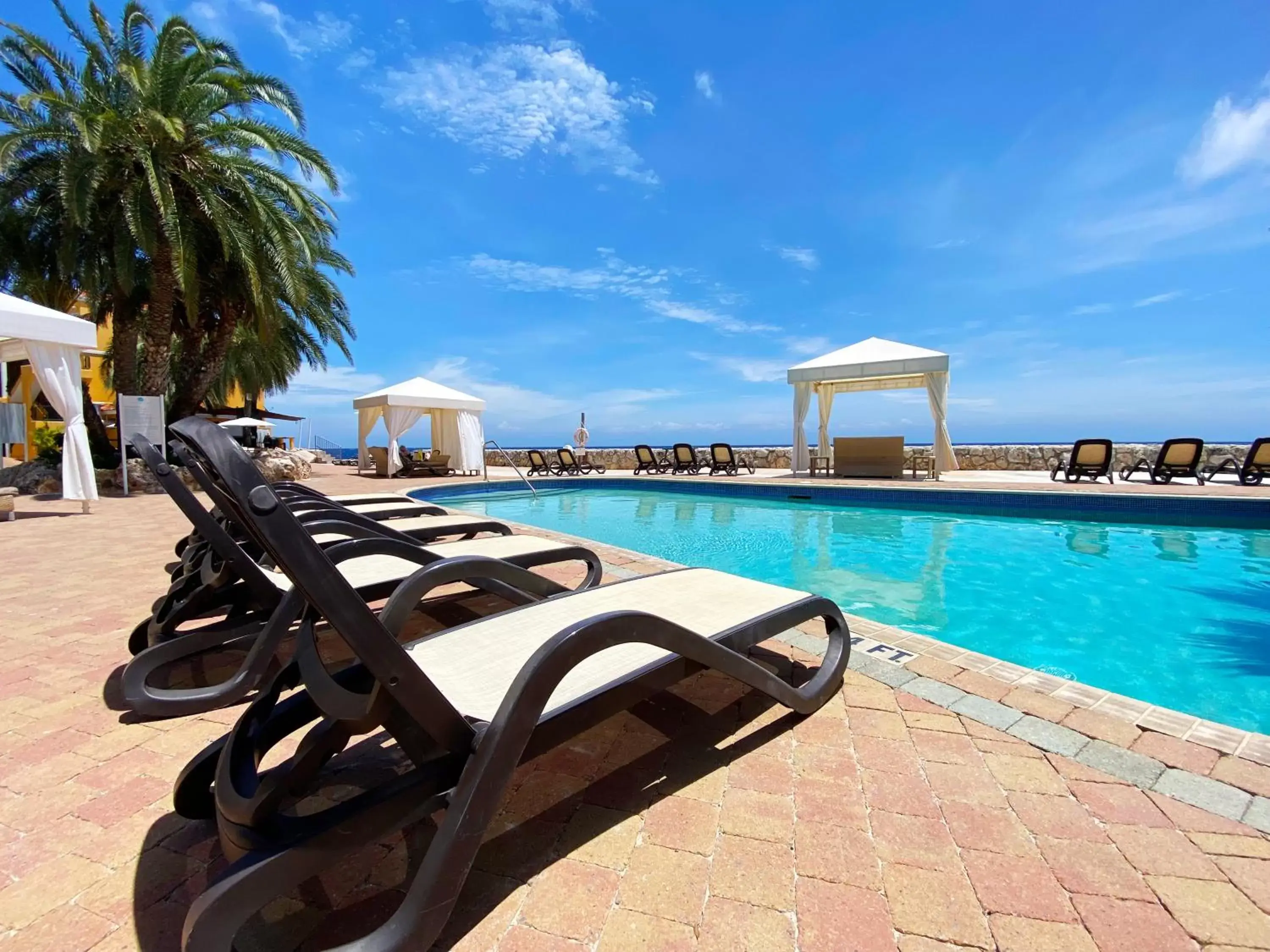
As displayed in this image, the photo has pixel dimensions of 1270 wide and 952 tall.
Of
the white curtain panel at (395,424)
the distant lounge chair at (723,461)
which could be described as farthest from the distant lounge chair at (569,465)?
the white curtain panel at (395,424)

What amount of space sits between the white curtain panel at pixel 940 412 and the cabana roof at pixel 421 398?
11.9m

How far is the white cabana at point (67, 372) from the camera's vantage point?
22.5 ft

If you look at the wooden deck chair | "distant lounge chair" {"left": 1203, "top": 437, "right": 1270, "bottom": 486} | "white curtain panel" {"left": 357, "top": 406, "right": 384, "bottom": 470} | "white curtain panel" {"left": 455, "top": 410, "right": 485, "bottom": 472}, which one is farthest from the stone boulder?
"distant lounge chair" {"left": 1203, "top": 437, "right": 1270, "bottom": 486}

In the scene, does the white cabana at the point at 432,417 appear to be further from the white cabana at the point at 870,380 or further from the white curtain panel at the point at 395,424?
the white cabana at the point at 870,380

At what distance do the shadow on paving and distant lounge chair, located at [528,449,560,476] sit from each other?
51.8ft

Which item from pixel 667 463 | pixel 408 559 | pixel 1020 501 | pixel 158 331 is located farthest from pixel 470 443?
pixel 408 559

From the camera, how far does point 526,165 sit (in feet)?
52.7

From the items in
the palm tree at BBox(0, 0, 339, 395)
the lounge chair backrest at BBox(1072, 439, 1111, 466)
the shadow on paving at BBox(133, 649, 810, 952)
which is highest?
the palm tree at BBox(0, 0, 339, 395)

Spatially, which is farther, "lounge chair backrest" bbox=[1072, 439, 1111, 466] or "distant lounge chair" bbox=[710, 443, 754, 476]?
"distant lounge chair" bbox=[710, 443, 754, 476]

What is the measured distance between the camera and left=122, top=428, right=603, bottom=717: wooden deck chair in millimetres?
1938

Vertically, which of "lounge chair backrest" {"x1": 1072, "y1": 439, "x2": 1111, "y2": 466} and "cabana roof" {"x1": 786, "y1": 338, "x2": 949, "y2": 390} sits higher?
"cabana roof" {"x1": 786, "y1": 338, "x2": 949, "y2": 390}

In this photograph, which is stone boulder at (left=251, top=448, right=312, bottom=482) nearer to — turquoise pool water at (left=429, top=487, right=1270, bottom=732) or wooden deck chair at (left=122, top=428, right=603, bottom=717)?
turquoise pool water at (left=429, top=487, right=1270, bottom=732)

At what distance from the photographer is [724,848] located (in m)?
1.42

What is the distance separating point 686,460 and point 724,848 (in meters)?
15.3
